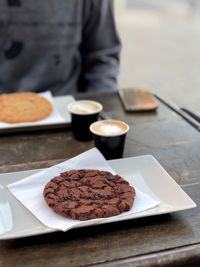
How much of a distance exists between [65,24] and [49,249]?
1.11 metres

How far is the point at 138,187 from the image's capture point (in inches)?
36.0

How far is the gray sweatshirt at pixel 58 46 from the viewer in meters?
1.58

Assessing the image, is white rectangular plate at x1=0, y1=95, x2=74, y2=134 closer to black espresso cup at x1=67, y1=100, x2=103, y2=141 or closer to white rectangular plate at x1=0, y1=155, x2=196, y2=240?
black espresso cup at x1=67, y1=100, x2=103, y2=141

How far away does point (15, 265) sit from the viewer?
2.31 ft

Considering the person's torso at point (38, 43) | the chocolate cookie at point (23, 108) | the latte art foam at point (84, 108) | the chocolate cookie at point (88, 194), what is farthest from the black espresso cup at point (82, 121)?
the person's torso at point (38, 43)

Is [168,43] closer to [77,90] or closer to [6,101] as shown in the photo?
[77,90]

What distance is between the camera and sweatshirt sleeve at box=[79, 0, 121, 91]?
5.72 feet

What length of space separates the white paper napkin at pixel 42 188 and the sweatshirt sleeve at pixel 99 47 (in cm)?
81

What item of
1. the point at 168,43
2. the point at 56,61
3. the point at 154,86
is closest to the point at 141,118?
the point at 56,61

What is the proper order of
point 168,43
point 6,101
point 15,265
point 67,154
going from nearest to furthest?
1. point 15,265
2. point 67,154
3. point 6,101
4. point 168,43

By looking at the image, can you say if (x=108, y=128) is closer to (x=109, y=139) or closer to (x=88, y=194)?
(x=109, y=139)

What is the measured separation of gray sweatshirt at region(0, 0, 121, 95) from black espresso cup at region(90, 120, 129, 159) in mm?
671

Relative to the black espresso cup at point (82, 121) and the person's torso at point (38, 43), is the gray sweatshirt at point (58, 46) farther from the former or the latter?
the black espresso cup at point (82, 121)

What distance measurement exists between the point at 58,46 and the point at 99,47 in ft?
0.68
